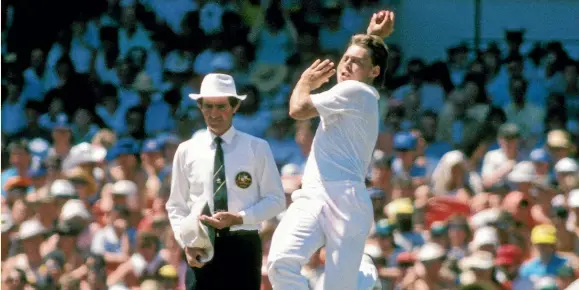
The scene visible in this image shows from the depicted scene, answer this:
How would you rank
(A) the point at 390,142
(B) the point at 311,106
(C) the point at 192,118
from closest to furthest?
(B) the point at 311,106 < (A) the point at 390,142 < (C) the point at 192,118

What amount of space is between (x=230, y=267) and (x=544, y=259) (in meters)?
2.87

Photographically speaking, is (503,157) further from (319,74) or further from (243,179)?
(319,74)

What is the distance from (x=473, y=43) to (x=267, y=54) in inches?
78.4

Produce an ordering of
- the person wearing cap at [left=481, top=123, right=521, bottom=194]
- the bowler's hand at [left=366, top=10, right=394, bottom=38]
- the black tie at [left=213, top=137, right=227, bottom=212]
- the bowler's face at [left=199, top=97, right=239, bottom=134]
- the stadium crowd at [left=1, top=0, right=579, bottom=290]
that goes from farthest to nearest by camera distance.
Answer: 1. the person wearing cap at [left=481, top=123, right=521, bottom=194]
2. the stadium crowd at [left=1, top=0, right=579, bottom=290]
3. the bowler's face at [left=199, top=97, right=239, bottom=134]
4. the black tie at [left=213, top=137, right=227, bottom=212]
5. the bowler's hand at [left=366, top=10, right=394, bottom=38]

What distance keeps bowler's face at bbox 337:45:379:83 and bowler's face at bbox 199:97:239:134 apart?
0.91 m

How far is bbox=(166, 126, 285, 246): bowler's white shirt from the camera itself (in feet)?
36.5

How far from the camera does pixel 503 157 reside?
48.9 feet

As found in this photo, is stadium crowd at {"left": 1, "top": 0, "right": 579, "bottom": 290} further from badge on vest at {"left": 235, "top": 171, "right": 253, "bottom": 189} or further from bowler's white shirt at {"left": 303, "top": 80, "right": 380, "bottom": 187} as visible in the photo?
bowler's white shirt at {"left": 303, "top": 80, "right": 380, "bottom": 187}

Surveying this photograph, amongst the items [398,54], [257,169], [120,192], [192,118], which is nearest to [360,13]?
[398,54]

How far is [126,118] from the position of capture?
17.6 m

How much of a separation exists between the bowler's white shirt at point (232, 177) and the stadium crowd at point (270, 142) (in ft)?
7.10

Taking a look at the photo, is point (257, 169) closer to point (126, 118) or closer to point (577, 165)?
point (577, 165)

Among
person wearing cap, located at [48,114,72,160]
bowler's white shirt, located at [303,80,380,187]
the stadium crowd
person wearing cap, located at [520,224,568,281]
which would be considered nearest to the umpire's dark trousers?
bowler's white shirt, located at [303,80,380,187]

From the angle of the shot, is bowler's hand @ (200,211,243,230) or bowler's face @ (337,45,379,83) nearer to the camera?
bowler's face @ (337,45,379,83)
